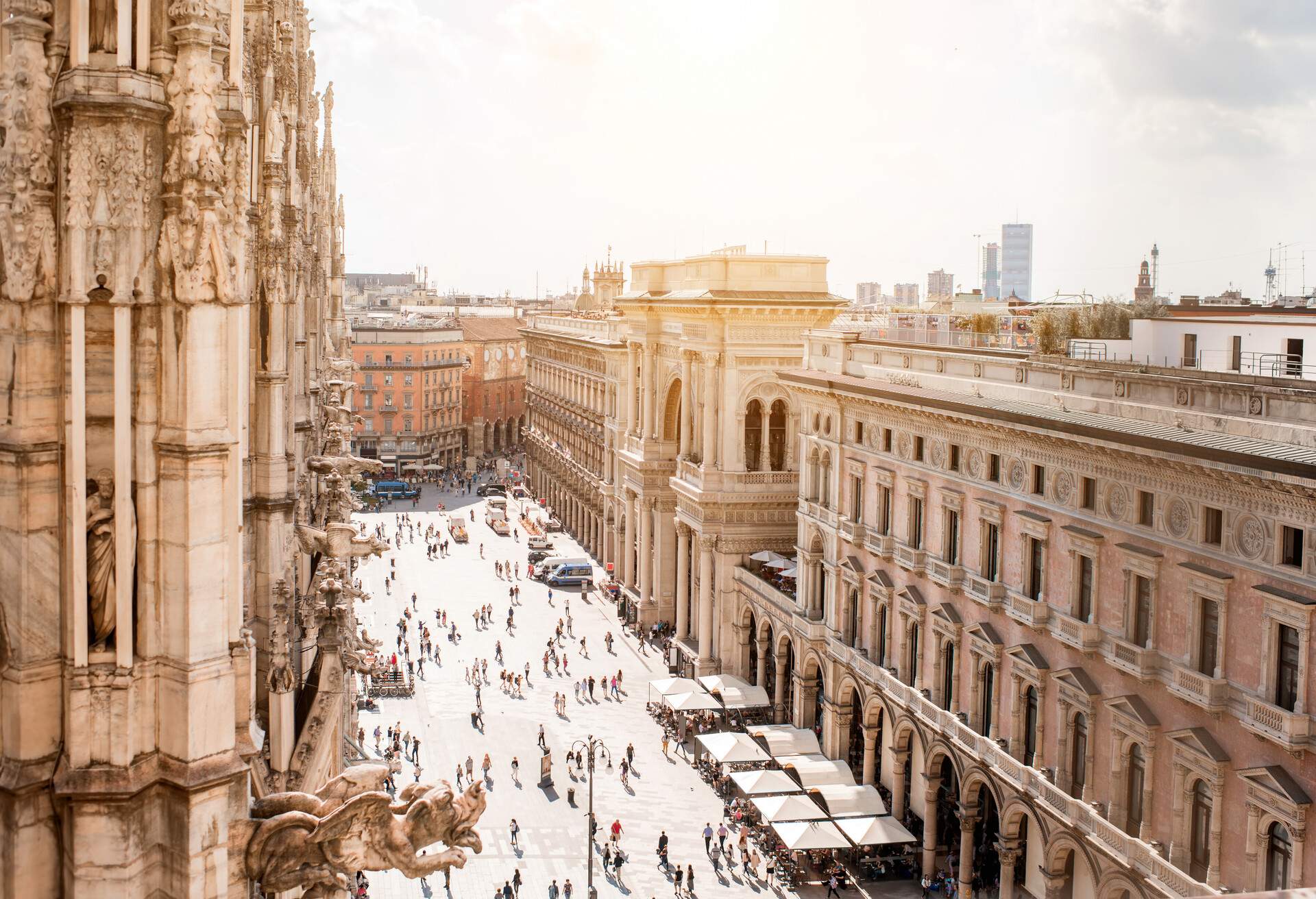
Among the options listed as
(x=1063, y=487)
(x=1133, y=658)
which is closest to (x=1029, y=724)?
(x=1133, y=658)

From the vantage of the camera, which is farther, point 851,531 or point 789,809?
point 851,531

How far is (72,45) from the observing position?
7.18 metres

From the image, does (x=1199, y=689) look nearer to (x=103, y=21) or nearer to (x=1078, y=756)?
(x=1078, y=756)

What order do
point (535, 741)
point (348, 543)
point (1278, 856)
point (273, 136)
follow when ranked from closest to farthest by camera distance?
point (273, 136) < point (348, 543) < point (1278, 856) < point (535, 741)

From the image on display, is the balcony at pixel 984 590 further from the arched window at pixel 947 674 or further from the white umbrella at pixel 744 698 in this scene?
the white umbrella at pixel 744 698

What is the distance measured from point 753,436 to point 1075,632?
102 ft

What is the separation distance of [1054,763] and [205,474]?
1194 inches

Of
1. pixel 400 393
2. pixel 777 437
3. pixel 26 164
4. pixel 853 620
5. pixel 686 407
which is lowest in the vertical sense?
pixel 853 620

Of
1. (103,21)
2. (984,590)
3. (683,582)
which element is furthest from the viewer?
(683,582)

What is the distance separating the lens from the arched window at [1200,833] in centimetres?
2773

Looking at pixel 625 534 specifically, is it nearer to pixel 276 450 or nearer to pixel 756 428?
pixel 756 428

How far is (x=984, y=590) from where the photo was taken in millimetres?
37750

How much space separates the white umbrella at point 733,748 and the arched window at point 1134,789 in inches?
740

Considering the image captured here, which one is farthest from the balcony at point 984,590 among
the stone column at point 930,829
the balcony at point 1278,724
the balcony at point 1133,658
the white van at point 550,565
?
the white van at point 550,565
